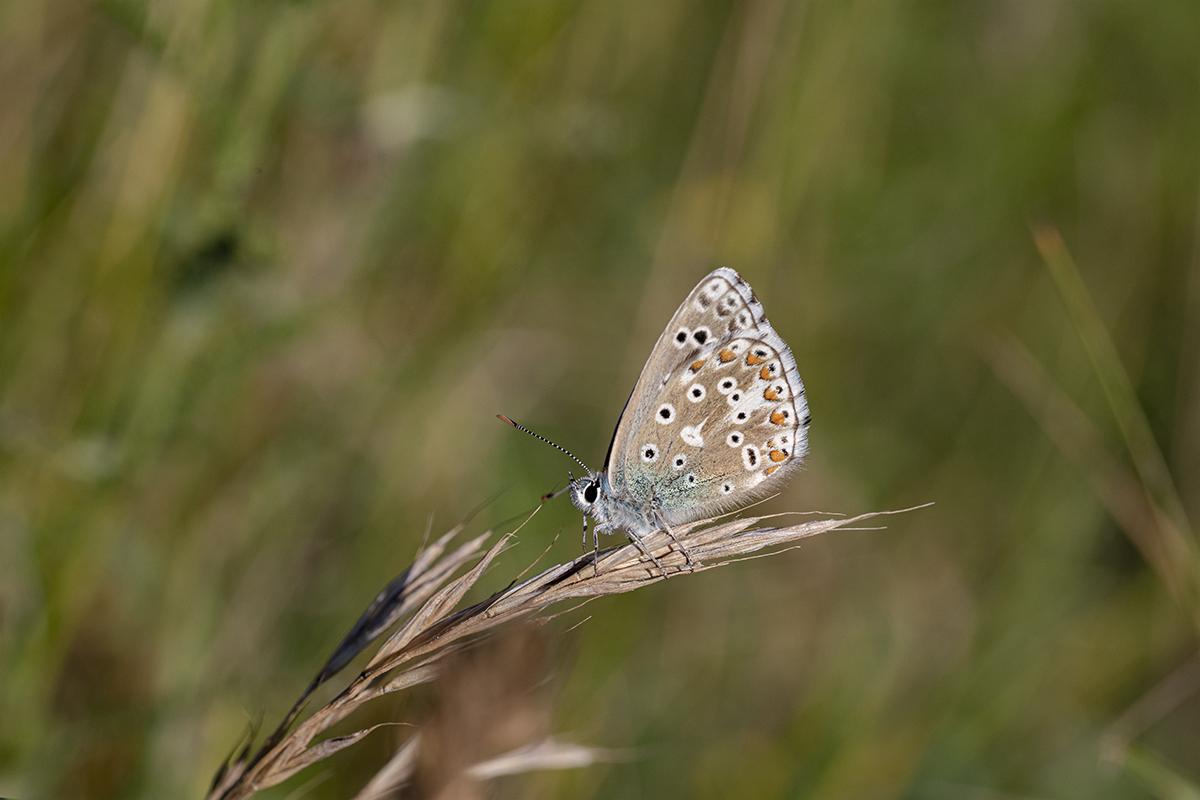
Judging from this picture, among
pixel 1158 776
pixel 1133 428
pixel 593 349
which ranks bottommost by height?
pixel 1158 776

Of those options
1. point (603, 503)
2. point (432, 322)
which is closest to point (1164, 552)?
point (603, 503)

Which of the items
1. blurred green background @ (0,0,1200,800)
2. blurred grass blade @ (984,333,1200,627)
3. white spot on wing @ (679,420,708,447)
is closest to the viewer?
blurred grass blade @ (984,333,1200,627)

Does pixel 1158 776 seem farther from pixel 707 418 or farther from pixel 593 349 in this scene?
pixel 593 349

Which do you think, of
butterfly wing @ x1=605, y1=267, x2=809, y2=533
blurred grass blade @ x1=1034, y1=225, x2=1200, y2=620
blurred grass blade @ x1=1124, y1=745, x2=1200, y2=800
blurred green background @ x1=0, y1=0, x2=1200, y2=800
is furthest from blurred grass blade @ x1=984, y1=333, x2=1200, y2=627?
butterfly wing @ x1=605, y1=267, x2=809, y2=533

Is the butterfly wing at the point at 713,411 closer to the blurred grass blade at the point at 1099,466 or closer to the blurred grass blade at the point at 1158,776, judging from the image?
the blurred grass blade at the point at 1099,466

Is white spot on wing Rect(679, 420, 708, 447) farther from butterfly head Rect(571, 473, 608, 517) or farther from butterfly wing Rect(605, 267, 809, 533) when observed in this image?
butterfly head Rect(571, 473, 608, 517)

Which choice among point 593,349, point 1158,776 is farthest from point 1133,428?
point 593,349

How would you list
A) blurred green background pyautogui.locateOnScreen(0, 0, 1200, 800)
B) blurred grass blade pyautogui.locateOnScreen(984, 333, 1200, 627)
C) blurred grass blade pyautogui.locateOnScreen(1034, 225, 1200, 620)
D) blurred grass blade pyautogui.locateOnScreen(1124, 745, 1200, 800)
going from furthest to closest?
blurred green background pyautogui.locateOnScreen(0, 0, 1200, 800)
blurred grass blade pyautogui.locateOnScreen(984, 333, 1200, 627)
blurred grass blade pyautogui.locateOnScreen(1034, 225, 1200, 620)
blurred grass blade pyautogui.locateOnScreen(1124, 745, 1200, 800)
